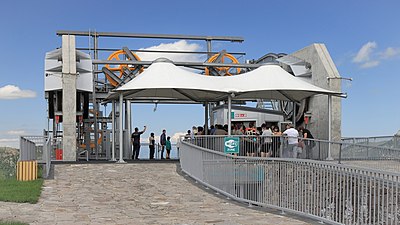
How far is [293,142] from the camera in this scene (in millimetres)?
19672

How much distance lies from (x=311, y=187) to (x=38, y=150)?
12.9 meters

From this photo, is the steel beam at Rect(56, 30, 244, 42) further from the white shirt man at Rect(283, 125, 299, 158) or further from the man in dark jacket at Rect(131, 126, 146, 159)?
the white shirt man at Rect(283, 125, 299, 158)

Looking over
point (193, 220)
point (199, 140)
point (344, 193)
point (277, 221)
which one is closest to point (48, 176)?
point (199, 140)

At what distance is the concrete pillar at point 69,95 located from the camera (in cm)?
2370

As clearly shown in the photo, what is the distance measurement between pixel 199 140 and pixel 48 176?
6303 millimetres

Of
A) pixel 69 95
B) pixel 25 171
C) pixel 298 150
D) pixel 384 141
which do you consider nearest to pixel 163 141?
pixel 69 95

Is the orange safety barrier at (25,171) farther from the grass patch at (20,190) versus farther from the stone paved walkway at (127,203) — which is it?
the stone paved walkway at (127,203)

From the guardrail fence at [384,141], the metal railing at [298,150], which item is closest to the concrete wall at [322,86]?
the guardrail fence at [384,141]

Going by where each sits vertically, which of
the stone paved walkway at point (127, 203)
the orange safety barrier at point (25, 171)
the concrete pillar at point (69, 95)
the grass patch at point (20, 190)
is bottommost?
the stone paved walkway at point (127, 203)

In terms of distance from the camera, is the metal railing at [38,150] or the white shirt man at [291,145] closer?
the metal railing at [38,150]

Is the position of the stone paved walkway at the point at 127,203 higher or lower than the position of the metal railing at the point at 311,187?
lower

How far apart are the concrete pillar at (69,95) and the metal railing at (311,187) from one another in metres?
10.1

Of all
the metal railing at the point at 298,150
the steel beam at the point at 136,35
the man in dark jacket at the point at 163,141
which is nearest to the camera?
the metal railing at the point at 298,150

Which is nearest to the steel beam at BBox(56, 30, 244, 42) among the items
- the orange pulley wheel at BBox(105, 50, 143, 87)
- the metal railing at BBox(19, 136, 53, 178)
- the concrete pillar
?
the orange pulley wheel at BBox(105, 50, 143, 87)
